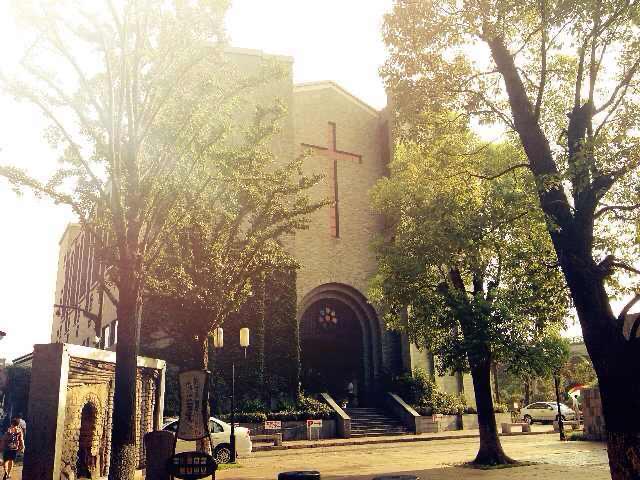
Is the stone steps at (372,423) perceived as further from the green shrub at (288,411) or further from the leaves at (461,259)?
the leaves at (461,259)

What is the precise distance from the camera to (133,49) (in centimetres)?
1033

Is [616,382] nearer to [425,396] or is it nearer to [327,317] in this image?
[425,396]

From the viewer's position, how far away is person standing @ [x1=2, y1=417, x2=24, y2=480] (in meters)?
14.0

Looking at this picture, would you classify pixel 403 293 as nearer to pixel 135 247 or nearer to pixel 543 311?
pixel 543 311

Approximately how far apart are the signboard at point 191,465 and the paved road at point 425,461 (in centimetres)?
442

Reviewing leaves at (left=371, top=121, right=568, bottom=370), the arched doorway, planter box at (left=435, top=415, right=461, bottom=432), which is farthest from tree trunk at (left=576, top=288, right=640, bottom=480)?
planter box at (left=435, top=415, right=461, bottom=432)

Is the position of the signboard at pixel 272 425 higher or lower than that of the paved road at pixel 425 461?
higher

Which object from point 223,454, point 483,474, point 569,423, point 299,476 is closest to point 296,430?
point 223,454

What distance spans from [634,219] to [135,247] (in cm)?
872

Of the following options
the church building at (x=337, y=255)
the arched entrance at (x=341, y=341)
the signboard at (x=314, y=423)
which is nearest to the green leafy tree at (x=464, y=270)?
the signboard at (x=314, y=423)

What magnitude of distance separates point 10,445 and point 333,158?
23060 mm

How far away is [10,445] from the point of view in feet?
46.3

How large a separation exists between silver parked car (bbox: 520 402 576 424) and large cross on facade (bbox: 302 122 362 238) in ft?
55.3

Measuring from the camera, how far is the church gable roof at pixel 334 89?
1319 inches
